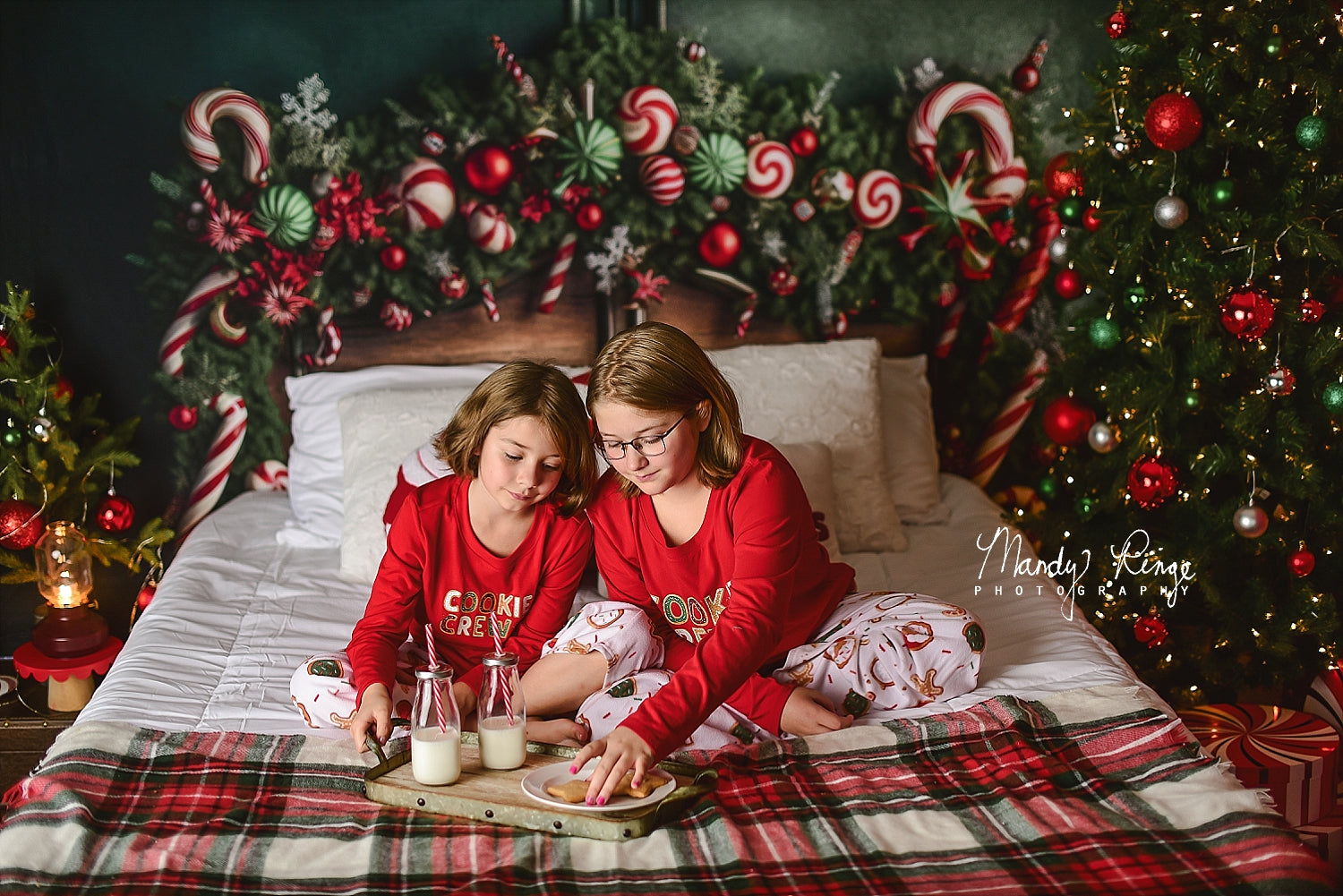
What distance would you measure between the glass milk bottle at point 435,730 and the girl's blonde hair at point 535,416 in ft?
1.62

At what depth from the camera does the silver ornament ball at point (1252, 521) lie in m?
2.36

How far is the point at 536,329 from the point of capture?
307 cm

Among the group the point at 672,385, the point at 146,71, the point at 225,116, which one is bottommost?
the point at 672,385

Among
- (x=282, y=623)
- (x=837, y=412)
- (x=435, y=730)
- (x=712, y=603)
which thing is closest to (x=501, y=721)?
(x=435, y=730)

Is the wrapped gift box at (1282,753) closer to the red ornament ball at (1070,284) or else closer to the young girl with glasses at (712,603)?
the young girl with glasses at (712,603)

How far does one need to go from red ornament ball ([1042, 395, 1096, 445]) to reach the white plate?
1.46 meters

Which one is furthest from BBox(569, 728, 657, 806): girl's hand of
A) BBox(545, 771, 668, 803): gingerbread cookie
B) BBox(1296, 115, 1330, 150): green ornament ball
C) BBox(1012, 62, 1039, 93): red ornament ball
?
BBox(1012, 62, 1039, 93): red ornament ball

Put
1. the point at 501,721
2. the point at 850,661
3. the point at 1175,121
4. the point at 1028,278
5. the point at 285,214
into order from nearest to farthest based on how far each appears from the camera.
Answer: the point at 501,721 → the point at 850,661 → the point at 1175,121 → the point at 285,214 → the point at 1028,278

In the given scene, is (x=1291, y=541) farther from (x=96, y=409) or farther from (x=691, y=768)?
(x=96, y=409)

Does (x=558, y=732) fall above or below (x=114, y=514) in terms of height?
below

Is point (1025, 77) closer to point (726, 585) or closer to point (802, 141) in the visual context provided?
point (802, 141)

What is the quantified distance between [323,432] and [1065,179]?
193 cm

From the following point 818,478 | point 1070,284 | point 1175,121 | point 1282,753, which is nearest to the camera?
point 1282,753

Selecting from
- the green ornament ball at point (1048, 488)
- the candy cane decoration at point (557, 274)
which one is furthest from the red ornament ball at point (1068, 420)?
the candy cane decoration at point (557, 274)
